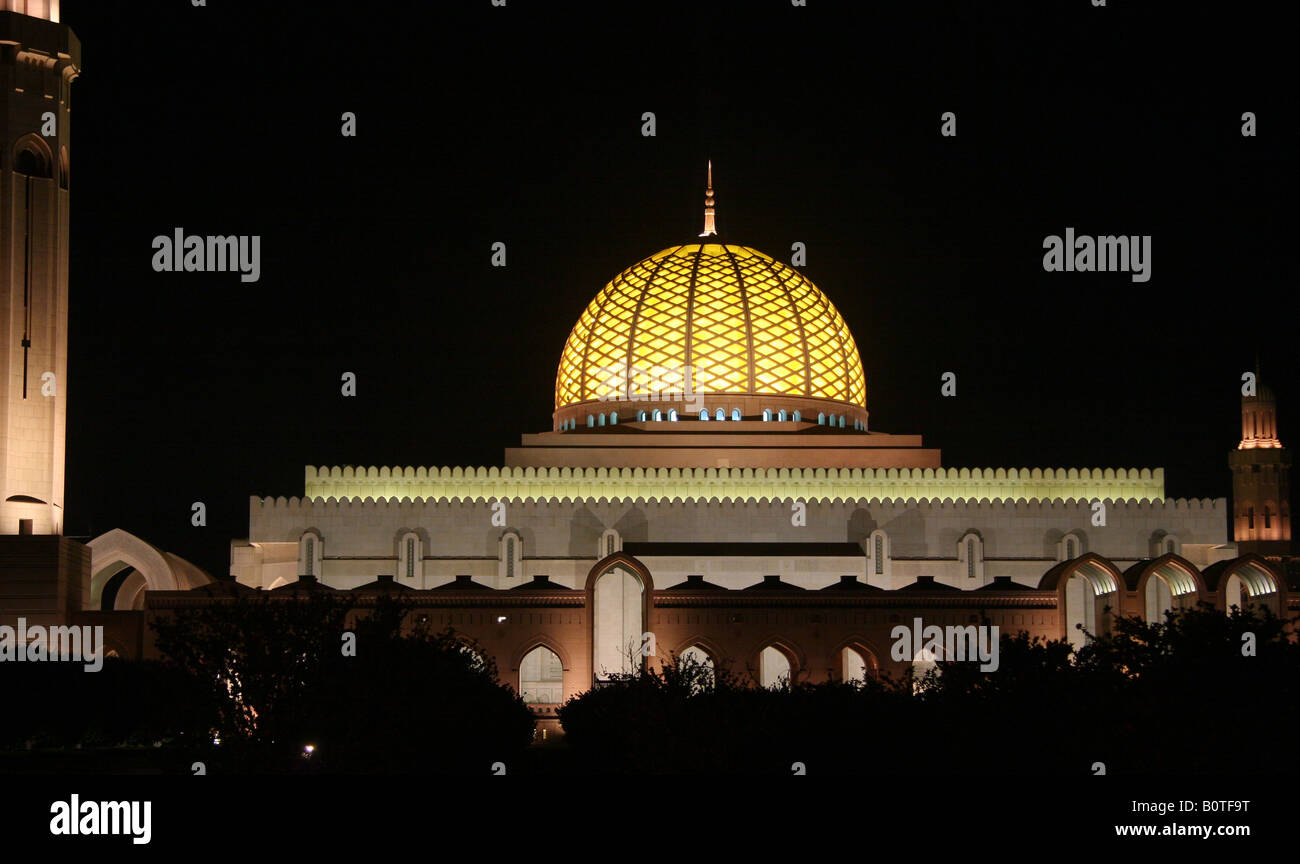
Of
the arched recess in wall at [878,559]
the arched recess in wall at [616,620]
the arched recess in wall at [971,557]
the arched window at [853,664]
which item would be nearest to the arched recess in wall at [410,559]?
the arched recess in wall at [616,620]

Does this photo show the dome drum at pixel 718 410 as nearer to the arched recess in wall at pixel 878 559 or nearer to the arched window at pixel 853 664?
the arched recess in wall at pixel 878 559

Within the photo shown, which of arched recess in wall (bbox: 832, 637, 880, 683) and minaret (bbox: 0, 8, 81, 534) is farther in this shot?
arched recess in wall (bbox: 832, 637, 880, 683)

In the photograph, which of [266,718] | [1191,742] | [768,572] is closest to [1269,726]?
[1191,742]

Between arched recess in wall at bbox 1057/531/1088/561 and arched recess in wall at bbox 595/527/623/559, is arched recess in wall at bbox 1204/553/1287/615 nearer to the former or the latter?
arched recess in wall at bbox 1057/531/1088/561

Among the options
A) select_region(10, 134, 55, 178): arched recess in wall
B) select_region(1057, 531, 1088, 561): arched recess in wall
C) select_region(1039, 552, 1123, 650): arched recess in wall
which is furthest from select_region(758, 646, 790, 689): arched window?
select_region(10, 134, 55, 178): arched recess in wall

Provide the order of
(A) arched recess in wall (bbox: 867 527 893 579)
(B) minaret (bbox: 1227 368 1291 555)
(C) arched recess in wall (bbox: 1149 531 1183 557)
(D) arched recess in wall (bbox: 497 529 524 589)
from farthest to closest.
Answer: (B) minaret (bbox: 1227 368 1291 555) → (C) arched recess in wall (bbox: 1149 531 1183 557) → (D) arched recess in wall (bbox: 497 529 524 589) → (A) arched recess in wall (bbox: 867 527 893 579)

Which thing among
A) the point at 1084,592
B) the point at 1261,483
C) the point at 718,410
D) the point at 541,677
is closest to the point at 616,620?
the point at 541,677
